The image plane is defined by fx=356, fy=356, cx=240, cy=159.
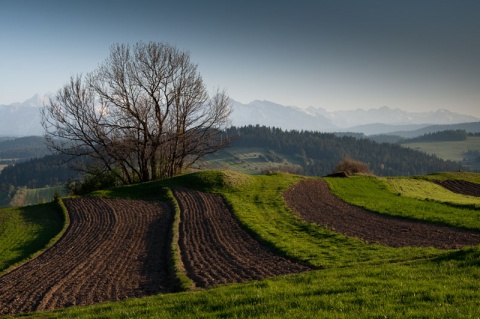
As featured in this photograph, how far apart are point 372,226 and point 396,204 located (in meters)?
10.8

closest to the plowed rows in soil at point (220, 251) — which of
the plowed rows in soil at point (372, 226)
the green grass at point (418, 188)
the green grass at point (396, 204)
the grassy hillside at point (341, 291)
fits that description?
the grassy hillside at point (341, 291)

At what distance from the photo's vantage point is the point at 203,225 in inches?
1153

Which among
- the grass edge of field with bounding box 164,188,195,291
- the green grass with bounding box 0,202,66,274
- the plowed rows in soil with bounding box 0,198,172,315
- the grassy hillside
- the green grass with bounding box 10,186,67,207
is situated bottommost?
the green grass with bounding box 10,186,67,207

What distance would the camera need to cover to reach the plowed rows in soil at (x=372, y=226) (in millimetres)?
21906

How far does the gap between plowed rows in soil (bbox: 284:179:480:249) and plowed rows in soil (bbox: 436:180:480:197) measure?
26.6m

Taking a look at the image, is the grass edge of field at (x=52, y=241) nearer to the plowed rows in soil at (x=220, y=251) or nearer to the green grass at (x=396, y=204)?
the plowed rows in soil at (x=220, y=251)

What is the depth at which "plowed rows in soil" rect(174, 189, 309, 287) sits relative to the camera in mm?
16750

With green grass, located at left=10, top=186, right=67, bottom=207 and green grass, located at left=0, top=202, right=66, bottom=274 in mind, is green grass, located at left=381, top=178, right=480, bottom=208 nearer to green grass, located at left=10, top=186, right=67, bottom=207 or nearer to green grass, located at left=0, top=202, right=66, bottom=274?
green grass, located at left=0, top=202, right=66, bottom=274

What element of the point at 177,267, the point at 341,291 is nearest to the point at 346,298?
the point at 341,291

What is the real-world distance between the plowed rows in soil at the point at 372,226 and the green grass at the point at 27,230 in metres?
21.5

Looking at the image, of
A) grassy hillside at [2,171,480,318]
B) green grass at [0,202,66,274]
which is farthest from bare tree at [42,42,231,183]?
grassy hillside at [2,171,480,318]

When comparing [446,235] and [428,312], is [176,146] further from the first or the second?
[428,312]

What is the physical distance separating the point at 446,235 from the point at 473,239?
163 cm

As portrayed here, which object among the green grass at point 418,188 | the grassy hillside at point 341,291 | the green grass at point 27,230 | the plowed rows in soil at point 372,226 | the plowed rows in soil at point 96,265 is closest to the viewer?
the grassy hillside at point 341,291
